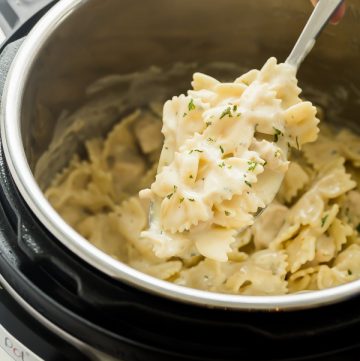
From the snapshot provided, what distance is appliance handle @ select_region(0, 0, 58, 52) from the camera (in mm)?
1368

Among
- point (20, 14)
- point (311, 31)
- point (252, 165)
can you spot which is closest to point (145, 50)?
point (20, 14)

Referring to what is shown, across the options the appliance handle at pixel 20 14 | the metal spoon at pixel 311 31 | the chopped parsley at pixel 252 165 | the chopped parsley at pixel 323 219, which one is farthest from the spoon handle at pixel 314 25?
the appliance handle at pixel 20 14

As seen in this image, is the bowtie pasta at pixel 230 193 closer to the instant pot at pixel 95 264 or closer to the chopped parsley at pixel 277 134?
the chopped parsley at pixel 277 134

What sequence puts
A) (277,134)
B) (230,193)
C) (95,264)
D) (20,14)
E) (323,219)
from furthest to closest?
(323,219), (20,14), (277,134), (230,193), (95,264)

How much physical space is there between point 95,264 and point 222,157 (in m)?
0.37

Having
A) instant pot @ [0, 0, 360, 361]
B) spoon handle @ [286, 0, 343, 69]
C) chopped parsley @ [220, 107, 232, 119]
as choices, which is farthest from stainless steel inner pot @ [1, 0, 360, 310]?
chopped parsley @ [220, 107, 232, 119]

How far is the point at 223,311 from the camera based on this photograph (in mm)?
940

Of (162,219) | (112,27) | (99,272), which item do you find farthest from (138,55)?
(99,272)

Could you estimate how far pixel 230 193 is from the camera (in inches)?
45.6

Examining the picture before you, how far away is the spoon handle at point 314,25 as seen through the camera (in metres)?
1.29

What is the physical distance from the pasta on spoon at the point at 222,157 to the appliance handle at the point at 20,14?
1.05 ft

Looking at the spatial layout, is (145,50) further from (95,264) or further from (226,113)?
(95,264)

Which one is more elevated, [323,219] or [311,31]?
[311,31]

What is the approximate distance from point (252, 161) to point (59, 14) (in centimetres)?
46
